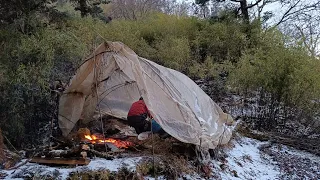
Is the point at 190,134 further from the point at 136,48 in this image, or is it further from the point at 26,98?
the point at 136,48

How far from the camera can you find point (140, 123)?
6.56 metres

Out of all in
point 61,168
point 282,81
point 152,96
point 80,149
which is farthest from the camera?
point 282,81

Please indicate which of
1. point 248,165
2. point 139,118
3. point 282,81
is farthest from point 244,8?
point 139,118

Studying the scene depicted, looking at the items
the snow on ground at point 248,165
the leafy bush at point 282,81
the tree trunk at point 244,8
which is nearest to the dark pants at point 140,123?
the snow on ground at point 248,165

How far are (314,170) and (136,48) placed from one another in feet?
23.2

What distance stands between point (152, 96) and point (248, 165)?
2612 millimetres

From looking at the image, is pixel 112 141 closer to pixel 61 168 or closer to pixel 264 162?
pixel 61 168

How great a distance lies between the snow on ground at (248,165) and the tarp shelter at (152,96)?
490 mm

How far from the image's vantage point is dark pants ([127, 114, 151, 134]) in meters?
6.53

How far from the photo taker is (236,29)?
12.8 m

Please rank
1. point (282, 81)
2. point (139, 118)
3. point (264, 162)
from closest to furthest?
point (139, 118) < point (264, 162) < point (282, 81)

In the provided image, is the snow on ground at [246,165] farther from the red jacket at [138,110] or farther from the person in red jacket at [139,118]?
the red jacket at [138,110]

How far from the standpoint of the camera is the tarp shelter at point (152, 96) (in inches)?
213

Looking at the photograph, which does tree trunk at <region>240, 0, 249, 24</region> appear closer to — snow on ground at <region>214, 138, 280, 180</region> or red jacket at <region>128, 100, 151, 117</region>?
snow on ground at <region>214, 138, 280, 180</region>
